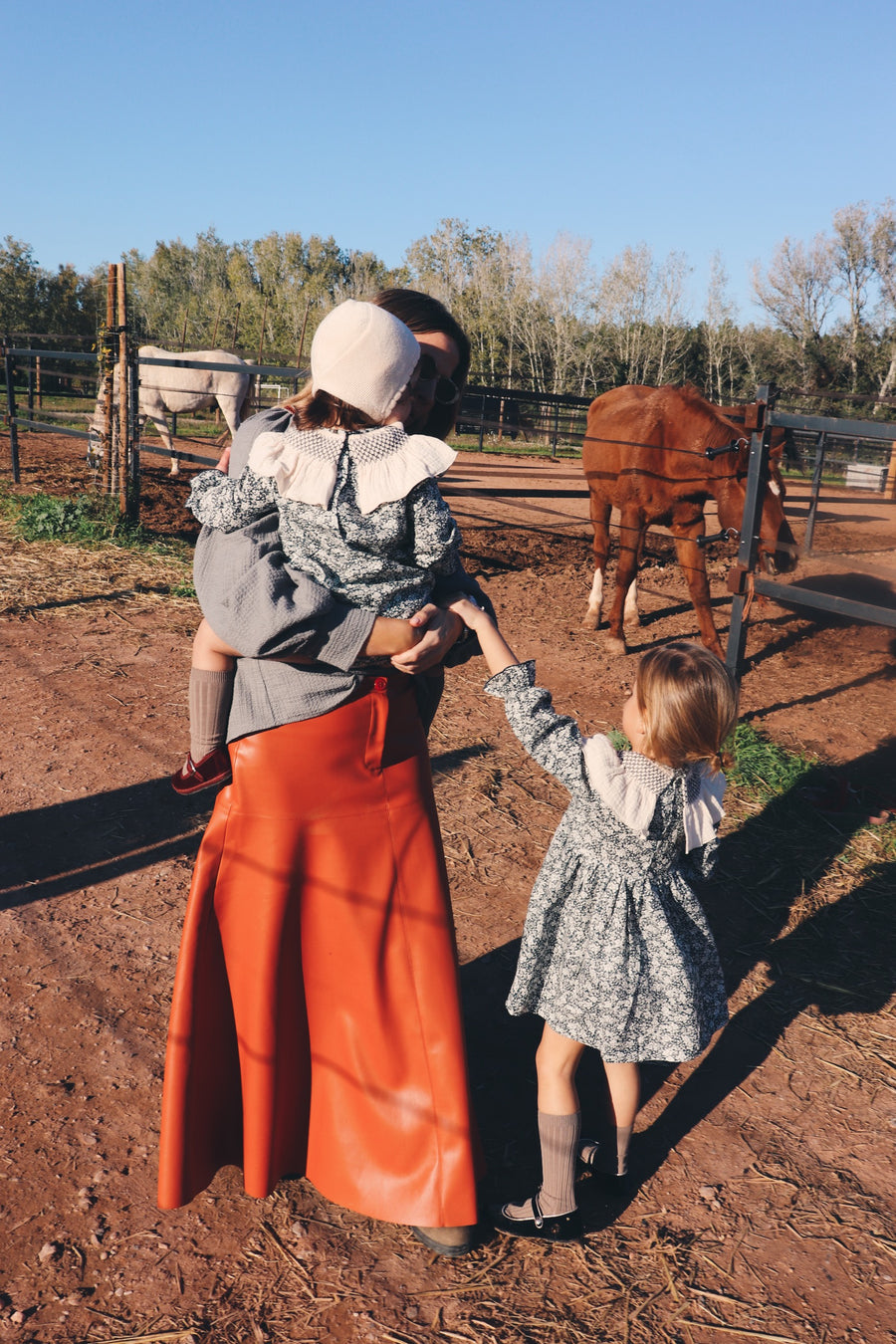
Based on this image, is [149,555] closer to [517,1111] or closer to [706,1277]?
[517,1111]

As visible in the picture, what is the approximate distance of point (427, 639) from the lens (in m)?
1.53

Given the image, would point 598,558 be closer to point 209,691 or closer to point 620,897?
point 620,897

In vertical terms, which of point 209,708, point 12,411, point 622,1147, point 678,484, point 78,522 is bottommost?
point 622,1147

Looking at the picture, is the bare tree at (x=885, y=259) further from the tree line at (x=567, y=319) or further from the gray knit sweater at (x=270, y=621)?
the gray knit sweater at (x=270, y=621)

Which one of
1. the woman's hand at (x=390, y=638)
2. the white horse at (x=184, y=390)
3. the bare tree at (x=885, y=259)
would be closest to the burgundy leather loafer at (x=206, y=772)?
the woman's hand at (x=390, y=638)

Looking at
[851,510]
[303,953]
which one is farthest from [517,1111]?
[851,510]

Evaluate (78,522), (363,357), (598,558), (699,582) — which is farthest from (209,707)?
(78,522)

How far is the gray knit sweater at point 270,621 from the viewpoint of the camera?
144cm

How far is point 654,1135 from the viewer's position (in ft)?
6.98

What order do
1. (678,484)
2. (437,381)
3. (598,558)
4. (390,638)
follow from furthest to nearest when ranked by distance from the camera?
1. (598,558)
2. (678,484)
3. (437,381)
4. (390,638)

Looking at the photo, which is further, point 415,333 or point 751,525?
point 751,525

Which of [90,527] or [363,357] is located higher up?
[363,357]

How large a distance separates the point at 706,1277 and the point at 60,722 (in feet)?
11.5

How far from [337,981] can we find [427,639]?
2.16 feet
